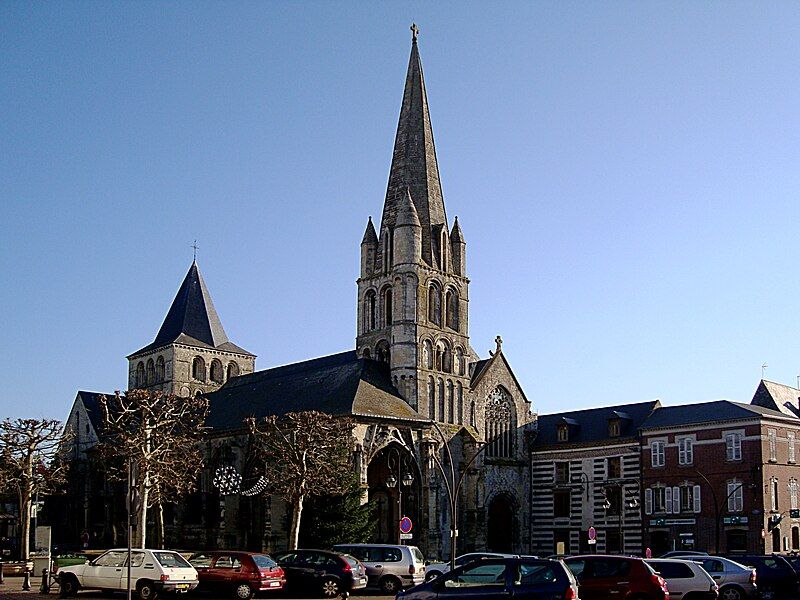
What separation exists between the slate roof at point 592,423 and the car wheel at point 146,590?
43830mm

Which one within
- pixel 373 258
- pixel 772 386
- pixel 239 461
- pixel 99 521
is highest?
pixel 373 258

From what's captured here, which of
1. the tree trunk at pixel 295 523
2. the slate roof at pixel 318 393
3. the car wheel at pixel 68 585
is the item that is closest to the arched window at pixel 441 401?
the slate roof at pixel 318 393

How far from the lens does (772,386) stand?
6594 centimetres

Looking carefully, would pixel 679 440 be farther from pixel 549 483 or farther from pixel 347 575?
pixel 347 575

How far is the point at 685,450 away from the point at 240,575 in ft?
128

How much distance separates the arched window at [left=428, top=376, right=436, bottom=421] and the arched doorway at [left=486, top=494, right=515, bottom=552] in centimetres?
872

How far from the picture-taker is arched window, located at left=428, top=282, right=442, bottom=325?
70.8 meters

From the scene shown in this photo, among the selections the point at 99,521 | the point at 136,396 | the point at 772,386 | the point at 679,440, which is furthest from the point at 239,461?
the point at 772,386

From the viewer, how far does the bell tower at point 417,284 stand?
68.5 m

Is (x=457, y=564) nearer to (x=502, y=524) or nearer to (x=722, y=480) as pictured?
(x=722, y=480)

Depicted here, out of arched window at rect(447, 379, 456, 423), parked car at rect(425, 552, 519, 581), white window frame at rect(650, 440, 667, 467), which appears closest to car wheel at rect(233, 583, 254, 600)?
parked car at rect(425, 552, 519, 581)

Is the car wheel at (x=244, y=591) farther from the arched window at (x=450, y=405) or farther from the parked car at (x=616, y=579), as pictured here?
the arched window at (x=450, y=405)

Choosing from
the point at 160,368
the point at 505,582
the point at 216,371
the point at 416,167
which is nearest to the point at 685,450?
the point at 416,167

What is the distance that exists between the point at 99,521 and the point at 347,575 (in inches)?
2198
